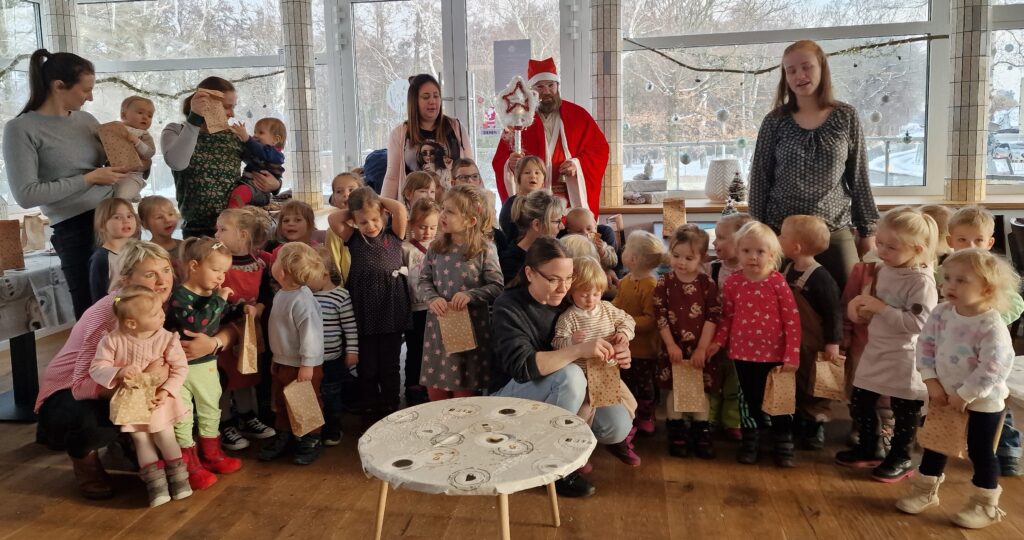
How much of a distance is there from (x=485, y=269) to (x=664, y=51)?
10.1 feet

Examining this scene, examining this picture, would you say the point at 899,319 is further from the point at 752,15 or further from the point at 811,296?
the point at 752,15

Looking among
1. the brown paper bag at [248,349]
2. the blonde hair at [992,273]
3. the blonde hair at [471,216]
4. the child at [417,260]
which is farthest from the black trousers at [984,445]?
the brown paper bag at [248,349]

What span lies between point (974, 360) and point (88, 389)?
2.67 metres

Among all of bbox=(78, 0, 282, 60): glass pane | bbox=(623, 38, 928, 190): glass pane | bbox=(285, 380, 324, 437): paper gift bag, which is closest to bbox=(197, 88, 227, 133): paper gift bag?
bbox=(285, 380, 324, 437): paper gift bag

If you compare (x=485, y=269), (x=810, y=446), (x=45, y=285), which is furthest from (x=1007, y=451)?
(x=45, y=285)

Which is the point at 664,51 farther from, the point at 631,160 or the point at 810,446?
the point at 810,446

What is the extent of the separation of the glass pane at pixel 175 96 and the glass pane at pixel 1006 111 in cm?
459

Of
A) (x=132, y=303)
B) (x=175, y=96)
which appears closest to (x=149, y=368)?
(x=132, y=303)

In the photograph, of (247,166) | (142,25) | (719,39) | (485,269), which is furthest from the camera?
(142,25)

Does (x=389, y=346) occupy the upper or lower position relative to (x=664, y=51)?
lower

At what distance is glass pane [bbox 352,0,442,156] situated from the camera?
5.47m

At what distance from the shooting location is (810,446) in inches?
116

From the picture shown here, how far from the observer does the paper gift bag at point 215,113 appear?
3260 millimetres

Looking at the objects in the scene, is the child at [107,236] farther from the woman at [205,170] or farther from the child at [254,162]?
the child at [254,162]
